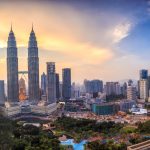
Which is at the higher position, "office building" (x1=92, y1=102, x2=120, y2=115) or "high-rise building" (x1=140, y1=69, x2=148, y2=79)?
"high-rise building" (x1=140, y1=69, x2=148, y2=79)

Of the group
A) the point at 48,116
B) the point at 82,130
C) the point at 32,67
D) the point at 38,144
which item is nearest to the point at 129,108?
the point at 48,116

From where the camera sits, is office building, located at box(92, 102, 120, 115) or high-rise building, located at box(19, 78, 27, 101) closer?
office building, located at box(92, 102, 120, 115)

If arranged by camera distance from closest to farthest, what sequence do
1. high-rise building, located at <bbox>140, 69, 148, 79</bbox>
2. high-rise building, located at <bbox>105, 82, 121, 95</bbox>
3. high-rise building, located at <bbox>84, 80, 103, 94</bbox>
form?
high-rise building, located at <bbox>140, 69, 148, 79</bbox>
high-rise building, located at <bbox>105, 82, 121, 95</bbox>
high-rise building, located at <bbox>84, 80, 103, 94</bbox>

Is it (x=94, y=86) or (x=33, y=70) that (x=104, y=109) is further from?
(x=94, y=86)

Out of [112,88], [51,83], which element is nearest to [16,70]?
[51,83]

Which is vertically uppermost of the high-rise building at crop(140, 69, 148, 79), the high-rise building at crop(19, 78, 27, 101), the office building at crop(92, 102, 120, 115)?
the high-rise building at crop(140, 69, 148, 79)

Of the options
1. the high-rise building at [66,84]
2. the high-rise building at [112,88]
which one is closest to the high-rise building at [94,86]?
the high-rise building at [112,88]

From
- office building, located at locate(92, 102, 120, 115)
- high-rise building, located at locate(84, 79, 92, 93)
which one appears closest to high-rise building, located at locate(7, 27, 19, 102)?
office building, located at locate(92, 102, 120, 115)

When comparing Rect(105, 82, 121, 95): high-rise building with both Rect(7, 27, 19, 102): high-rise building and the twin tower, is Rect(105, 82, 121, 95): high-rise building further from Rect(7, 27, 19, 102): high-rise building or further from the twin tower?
Rect(7, 27, 19, 102): high-rise building

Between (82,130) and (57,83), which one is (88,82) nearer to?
(57,83)
